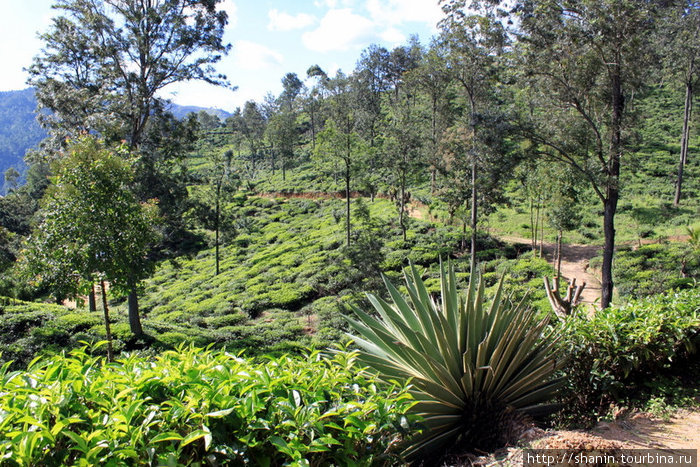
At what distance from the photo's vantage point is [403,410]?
7.66ft

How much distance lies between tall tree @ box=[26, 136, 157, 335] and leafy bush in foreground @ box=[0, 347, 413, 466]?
5.41m

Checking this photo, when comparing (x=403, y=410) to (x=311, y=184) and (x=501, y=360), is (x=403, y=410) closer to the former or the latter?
(x=501, y=360)

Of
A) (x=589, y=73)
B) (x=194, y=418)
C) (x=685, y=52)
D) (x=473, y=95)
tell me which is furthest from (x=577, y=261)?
(x=194, y=418)

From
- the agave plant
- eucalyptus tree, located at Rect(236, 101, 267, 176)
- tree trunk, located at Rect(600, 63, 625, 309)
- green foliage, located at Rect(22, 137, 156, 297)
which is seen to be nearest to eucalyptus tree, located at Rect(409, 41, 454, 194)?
tree trunk, located at Rect(600, 63, 625, 309)

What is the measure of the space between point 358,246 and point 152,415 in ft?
38.5

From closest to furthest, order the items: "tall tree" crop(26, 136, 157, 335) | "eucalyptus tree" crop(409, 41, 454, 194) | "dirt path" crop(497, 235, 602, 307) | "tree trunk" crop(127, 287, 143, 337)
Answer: "tall tree" crop(26, 136, 157, 335) → "tree trunk" crop(127, 287, 143, 337) → "dirt path" crop(497, 235, 602, 307) → "eucalyptus tree" crop(409, 41, 454, 194)

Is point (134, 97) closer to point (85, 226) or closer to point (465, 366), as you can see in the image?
point (85, 226)

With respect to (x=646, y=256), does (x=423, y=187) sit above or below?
above

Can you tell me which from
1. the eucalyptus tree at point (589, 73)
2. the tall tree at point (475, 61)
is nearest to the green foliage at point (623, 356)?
the eucalyptus tree at point (589, 73)

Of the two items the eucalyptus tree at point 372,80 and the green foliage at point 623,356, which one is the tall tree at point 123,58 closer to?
the green foliage at point 623,356

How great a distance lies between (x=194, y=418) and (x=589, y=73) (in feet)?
42.1

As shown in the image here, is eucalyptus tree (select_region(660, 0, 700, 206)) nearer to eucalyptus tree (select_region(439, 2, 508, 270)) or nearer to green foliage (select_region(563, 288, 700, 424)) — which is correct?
eucalyptus tree (select_region(439, 2, 508, 270))

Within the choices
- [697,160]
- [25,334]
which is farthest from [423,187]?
[25,334]

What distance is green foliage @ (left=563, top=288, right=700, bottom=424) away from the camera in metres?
3.76
